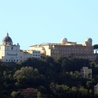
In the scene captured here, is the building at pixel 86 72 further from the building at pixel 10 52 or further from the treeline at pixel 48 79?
the building at pixel 10 52

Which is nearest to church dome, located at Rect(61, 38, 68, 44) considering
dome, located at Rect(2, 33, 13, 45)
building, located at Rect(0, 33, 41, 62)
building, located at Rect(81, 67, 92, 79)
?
building, located at Rect(0, 33, 41, 62)

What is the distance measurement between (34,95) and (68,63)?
14.2 meters

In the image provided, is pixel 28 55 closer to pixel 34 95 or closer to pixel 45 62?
pixel 45 62

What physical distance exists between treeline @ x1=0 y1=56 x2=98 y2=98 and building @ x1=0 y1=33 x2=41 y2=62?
2.07 metres

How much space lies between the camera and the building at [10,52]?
83.1m

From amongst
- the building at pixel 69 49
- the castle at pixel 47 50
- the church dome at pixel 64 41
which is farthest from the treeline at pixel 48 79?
the church dome at pixel 64 41

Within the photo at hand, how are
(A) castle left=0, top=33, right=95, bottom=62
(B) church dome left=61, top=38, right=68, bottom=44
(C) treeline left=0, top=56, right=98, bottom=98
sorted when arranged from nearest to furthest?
(C) treeline left=0, top=56, right=98, bottom=98 < (A) castle left=0, top=33, right=95, bottom=62 < (B) church dome left=61, top=38, right=68, bottom=44

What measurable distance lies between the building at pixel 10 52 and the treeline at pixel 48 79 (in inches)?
Answer: 81.5

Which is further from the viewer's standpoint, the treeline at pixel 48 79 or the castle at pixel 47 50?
the castle at pixel 47 50

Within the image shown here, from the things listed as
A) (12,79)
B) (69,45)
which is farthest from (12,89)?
(69,45)

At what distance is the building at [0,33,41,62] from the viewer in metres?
83.1

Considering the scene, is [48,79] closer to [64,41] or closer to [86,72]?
[86,72]

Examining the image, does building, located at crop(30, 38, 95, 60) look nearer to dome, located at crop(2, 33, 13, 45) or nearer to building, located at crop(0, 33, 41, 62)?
building, located at crop(0, 33, 41, 62)

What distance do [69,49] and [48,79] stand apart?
52.8 feet
